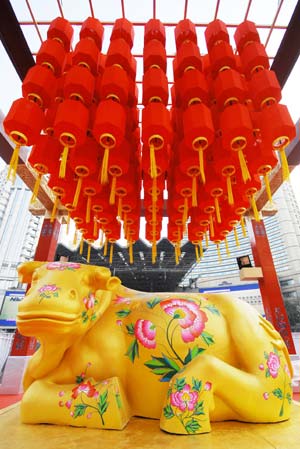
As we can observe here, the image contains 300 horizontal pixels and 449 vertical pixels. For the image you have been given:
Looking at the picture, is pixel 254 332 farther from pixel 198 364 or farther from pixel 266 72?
pixel 266 72

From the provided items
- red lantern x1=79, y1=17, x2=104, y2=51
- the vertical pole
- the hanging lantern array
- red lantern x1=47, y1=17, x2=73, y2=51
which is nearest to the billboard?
the hanging lantern array

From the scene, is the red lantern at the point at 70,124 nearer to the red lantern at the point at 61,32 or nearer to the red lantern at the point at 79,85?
the red lantern at the point at 79,85

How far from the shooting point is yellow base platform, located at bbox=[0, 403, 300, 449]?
0.71 m

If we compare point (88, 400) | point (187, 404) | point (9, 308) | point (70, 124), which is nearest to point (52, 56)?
point (70, 124)

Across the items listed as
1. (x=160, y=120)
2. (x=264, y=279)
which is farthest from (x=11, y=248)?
(x=160, y=120)

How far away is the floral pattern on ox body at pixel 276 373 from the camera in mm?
881

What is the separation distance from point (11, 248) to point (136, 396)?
14309 mm

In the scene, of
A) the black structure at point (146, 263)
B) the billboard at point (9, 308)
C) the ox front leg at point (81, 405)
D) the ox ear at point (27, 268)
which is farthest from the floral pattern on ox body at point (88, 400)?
the black structure at point (146, 263)

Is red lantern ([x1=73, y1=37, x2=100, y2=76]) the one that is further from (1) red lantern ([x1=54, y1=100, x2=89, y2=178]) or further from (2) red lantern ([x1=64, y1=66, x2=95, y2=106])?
(1) red lantern ([x1=54, y1=100, x2=89, y2=178])

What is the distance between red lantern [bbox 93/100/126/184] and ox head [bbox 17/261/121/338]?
69 cm

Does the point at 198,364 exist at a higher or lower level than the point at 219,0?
lower

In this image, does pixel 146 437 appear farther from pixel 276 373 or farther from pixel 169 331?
pixel 276 373

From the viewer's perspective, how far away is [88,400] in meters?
0.85

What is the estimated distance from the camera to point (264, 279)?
3.92 meters
